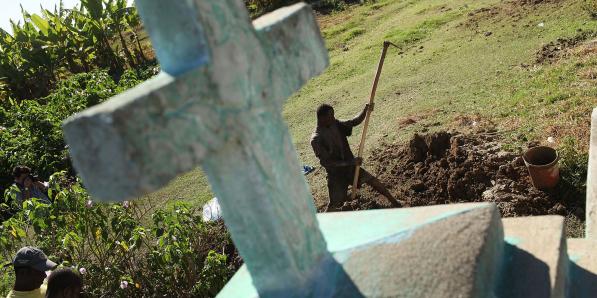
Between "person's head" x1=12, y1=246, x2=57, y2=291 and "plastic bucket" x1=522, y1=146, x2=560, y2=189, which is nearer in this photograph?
"person's head" x1=12, y1=246, x2=57, y2=291

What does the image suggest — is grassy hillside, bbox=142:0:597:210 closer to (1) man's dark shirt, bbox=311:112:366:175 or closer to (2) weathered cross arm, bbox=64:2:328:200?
(1) man's dark shirt, bbox=311:112:366:175

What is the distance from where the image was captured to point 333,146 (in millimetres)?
6383

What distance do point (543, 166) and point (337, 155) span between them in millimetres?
1938

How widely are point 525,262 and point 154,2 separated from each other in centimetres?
158

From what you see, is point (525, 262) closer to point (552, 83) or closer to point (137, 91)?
point (137, 91)

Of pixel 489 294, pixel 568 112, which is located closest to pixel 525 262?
pixel 489 294

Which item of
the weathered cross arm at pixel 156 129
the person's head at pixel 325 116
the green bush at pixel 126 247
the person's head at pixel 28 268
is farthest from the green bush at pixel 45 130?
the weathered cross arm at pixel 156 129

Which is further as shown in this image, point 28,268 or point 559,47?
point 559,47

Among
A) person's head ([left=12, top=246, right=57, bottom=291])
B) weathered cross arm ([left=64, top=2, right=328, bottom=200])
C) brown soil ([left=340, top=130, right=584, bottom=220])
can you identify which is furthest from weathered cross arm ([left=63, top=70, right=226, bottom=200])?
brown soil ([left=340, top=130, right=584, bottom=220])

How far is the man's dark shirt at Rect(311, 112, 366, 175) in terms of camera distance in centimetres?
631

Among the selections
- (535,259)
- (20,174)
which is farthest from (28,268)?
(20,174)

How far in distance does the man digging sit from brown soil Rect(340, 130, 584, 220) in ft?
0.67

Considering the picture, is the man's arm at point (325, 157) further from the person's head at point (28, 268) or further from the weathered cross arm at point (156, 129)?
the weathered cross arm at point (156, 129)

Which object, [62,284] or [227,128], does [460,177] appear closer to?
[62,284]
